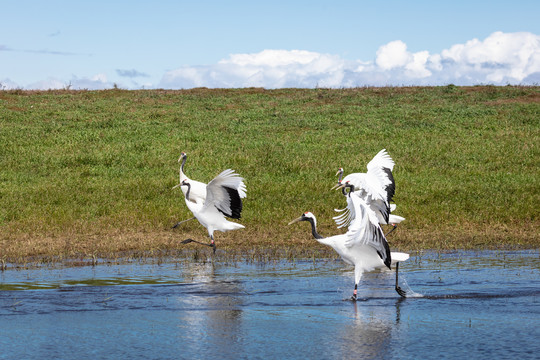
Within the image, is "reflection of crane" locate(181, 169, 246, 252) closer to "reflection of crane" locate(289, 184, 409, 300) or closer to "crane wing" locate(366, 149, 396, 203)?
"crane wing" locate(366, 149, 396, 203)

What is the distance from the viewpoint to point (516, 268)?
12.2 meters

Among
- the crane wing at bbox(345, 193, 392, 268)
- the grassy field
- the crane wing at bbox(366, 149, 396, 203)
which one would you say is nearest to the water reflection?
the crane wing at bbox(345, 193, 392, 268)

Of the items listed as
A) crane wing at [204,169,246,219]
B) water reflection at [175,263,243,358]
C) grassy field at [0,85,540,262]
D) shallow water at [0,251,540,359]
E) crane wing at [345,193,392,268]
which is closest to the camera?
shallow water at [0,251,540,359]

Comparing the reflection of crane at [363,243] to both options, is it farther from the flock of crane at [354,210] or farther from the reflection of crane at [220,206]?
the reflection of crane at [220,206]

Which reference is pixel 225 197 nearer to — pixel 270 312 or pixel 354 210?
pixel 354 210

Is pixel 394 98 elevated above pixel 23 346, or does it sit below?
above

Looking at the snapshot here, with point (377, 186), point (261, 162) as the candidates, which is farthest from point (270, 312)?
point (261, 162)

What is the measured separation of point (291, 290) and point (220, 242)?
4.98 meters

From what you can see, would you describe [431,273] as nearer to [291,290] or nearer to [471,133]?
[291,290]

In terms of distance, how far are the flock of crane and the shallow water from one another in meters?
0.53

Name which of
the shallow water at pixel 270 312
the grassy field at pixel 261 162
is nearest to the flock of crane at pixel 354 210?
the shallow water at pixel 270 312

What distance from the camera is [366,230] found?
32.9ft

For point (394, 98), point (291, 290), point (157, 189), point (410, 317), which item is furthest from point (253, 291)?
point (394, 98)

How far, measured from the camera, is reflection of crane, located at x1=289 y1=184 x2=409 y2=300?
32.7 feet
